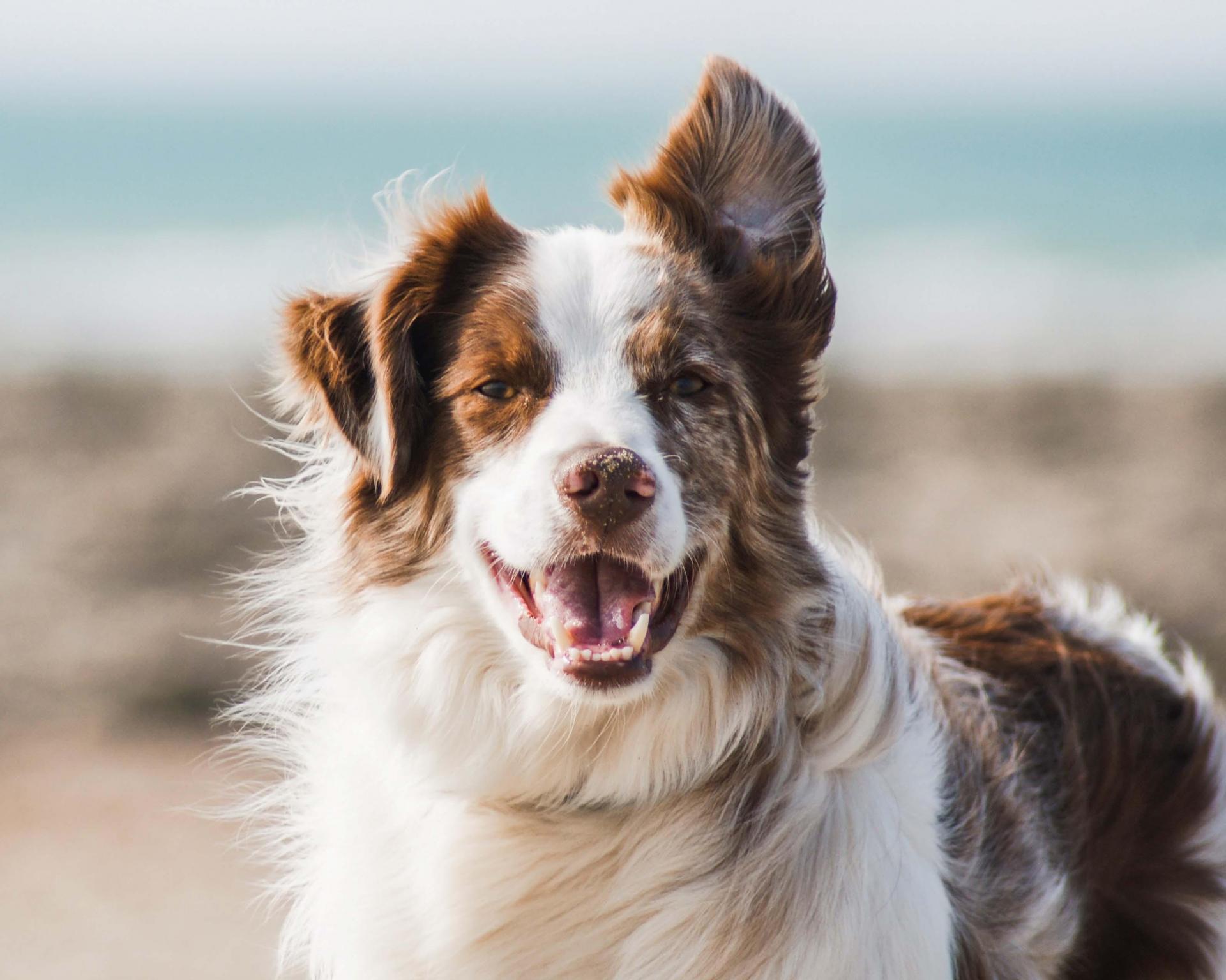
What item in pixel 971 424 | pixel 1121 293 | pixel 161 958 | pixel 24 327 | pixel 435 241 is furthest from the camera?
pixel 1121 293

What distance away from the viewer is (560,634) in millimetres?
3102

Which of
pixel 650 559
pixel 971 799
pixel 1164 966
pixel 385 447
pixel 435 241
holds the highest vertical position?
pixel 435 241

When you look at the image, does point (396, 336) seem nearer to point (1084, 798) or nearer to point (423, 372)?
point (423, 372)

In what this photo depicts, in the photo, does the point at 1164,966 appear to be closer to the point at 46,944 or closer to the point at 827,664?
the point at 827,664

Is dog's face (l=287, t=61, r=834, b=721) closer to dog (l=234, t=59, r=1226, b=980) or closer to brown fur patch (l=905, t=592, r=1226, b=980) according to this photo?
dog (l=234, t=59, r=1226, b=980)

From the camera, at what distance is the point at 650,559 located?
119 inches

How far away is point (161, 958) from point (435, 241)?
4431 mm

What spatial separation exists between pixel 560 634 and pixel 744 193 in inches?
51.2

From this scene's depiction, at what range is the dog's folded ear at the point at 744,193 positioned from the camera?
354cm

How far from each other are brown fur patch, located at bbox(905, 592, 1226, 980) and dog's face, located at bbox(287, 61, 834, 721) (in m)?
0.93

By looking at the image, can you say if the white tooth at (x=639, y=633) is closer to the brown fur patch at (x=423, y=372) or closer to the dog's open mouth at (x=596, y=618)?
the dog's open mouth at (x=596, y=618)

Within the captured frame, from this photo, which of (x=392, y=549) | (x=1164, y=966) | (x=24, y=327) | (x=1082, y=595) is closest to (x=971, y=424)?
(x=1082, y=595)

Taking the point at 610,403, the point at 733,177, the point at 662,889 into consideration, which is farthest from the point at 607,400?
the point at 662,889

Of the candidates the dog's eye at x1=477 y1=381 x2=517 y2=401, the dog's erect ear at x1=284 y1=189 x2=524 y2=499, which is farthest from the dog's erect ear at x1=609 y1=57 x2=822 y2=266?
the dog's eye at x1=477 y1=381 x2=517 y2=401
